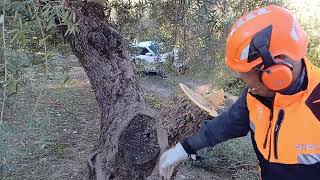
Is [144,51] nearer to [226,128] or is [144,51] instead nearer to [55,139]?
[226,128]

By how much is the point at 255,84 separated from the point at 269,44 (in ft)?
0.72

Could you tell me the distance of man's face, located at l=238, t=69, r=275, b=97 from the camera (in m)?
2.11

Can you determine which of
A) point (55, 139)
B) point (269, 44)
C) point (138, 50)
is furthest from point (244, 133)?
point (55, 139)

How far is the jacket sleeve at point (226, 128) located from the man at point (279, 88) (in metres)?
0.13

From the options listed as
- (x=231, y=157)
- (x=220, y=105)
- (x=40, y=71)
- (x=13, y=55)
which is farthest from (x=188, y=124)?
(x=231, y=157)

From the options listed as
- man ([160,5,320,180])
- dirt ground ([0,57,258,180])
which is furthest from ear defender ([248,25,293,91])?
dirt ground ([0,57,258,180])

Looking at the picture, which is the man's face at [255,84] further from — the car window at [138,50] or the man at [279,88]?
the car window at [138,50]

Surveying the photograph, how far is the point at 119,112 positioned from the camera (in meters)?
3.62

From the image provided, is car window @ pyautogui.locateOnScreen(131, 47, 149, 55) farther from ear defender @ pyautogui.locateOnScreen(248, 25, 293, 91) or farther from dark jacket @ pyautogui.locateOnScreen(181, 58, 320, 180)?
ear defender @ pyautogui.locateOnScreen(248, 25, 293, 91)

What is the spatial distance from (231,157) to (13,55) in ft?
12.6

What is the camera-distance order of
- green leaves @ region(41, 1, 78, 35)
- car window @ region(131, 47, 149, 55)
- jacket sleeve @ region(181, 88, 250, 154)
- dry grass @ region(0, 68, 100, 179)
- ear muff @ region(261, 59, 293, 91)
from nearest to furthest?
ear muff @ region(261, 59, 293, 91), green leaves @ region(41, 1, 78, 35), jacket sleeve @ region(181, 88, 250, 154), car window @ region(131, 47, 149, 55), dry grass @ region(0, 68, 100, 179)

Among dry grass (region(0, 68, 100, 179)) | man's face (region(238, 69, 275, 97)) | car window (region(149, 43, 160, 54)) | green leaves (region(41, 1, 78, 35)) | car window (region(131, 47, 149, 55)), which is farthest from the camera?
dry grass (region(0, 68, 100, 179))

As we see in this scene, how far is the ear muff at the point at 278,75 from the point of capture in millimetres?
1996

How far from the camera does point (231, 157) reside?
5.77 metres
